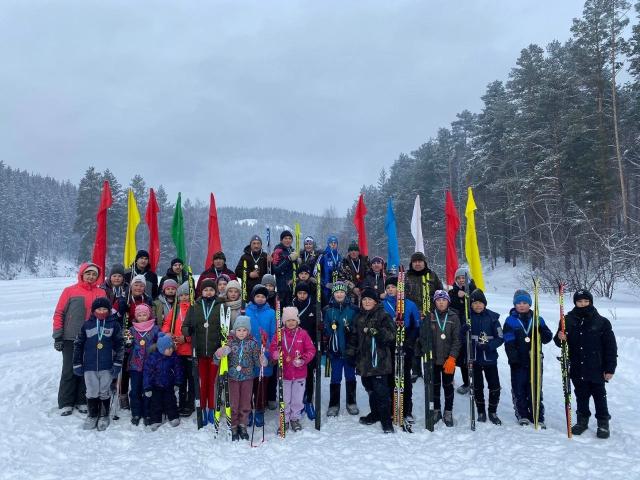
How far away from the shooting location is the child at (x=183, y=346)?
6727 mm

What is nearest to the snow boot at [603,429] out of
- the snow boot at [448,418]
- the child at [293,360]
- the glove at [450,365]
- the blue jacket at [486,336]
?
the blue jacket at [486,336]

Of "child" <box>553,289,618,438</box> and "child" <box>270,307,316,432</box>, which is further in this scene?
"child" <box>270,307,316,432</box>

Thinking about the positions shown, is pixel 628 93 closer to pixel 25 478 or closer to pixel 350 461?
pixel 350 461

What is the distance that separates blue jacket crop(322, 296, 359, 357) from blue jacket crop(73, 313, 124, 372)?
10.8 feet

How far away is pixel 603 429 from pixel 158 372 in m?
6.56

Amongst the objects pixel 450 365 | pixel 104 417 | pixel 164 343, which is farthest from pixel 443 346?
pixel 104 417

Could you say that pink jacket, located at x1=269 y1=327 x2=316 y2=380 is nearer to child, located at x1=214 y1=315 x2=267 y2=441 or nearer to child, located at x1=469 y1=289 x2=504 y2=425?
child, located at x1=214 y1=315 x2=267 y2=441

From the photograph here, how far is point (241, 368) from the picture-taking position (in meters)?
6.16

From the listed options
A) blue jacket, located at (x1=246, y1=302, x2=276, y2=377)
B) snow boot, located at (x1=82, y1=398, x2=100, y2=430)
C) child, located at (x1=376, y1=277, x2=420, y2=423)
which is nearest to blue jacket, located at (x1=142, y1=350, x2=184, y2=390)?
snow boot, located at (x1=82, y1=398, x2=100, y2=430)

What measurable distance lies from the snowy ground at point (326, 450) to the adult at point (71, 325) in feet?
1.12

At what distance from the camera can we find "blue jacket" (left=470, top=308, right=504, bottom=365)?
6.47 meters

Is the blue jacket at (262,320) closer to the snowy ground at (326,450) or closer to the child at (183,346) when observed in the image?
the child at (183,346)

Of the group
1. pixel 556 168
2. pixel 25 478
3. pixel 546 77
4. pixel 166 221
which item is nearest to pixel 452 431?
pixel 25 478

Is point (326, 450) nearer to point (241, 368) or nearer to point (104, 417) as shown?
point (241, 368)
